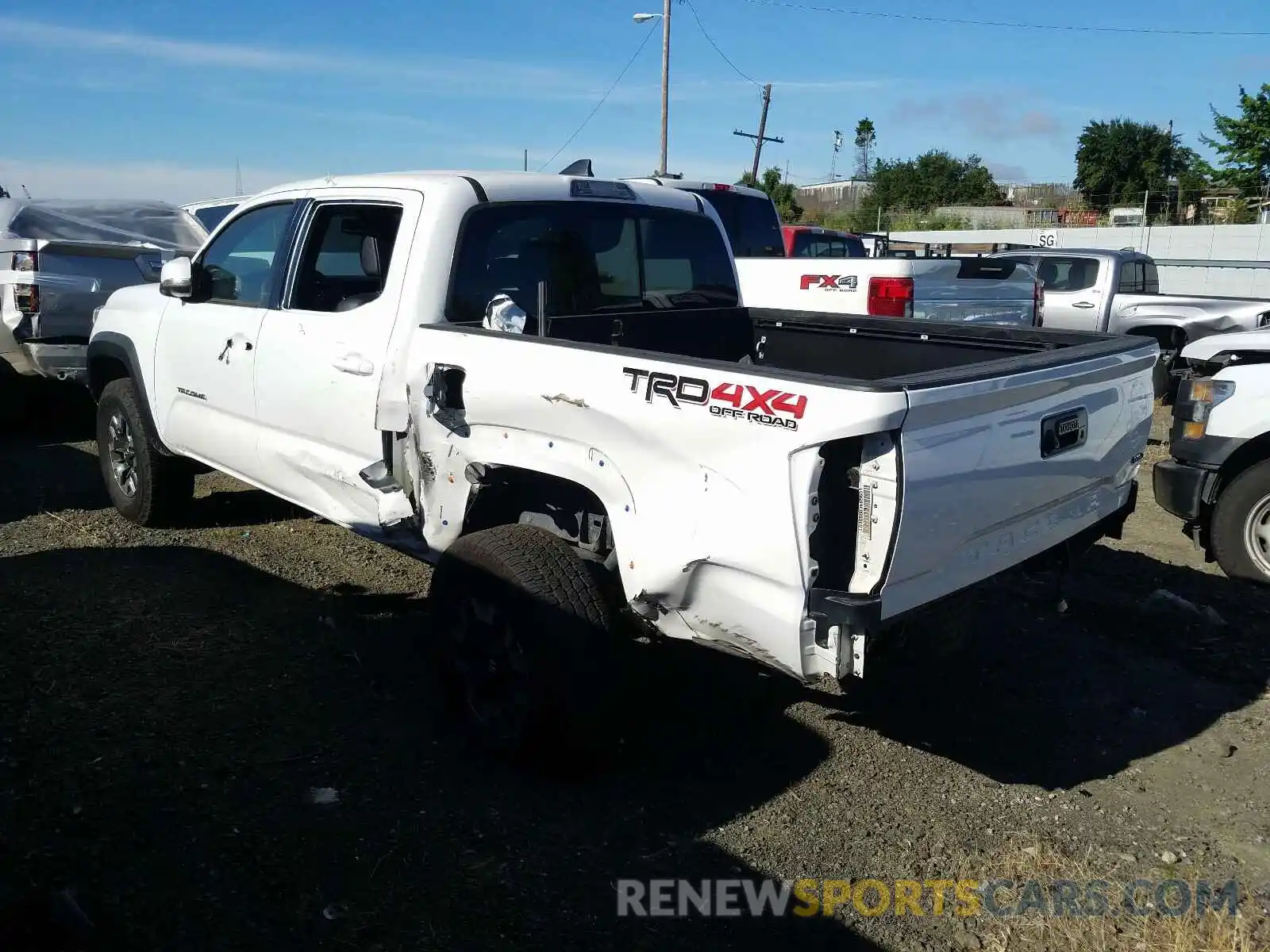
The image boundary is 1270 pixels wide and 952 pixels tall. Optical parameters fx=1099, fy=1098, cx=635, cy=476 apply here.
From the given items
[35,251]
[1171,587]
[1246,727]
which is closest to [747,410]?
[1246,727]

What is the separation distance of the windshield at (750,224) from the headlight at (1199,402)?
5544mm

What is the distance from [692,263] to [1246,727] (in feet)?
9.81

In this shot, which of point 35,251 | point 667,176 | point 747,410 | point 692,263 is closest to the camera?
point 747,410

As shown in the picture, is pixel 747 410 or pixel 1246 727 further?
pixel 1246 727

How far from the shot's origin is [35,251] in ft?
27.5

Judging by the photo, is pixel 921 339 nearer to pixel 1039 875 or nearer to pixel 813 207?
pixel 1039 875

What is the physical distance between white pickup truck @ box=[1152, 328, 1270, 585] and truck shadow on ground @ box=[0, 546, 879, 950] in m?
2.89

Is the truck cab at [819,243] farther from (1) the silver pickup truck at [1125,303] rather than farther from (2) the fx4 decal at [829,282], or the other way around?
(2) the fx4 decal at [829,282]

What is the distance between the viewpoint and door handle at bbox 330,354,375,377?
4.16 metres

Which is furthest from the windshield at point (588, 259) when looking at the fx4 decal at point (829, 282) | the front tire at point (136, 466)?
the fx4 decal at point (829, 282)

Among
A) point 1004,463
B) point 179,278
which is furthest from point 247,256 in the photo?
point 1004,463

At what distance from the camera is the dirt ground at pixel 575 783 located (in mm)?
3012

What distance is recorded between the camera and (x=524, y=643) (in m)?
3.50

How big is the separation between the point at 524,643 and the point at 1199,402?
13.9ft
